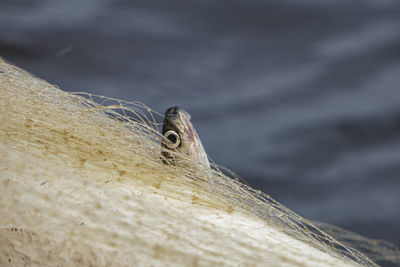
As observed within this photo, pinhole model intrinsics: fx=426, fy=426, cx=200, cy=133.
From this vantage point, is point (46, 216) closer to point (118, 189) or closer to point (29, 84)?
point (118, 189)

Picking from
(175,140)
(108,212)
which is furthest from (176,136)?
(108,212)

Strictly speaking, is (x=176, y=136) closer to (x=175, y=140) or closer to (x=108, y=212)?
(x=175, y=140)

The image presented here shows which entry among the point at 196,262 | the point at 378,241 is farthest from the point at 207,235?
the point at 378,241

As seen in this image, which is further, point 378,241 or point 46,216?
point 378,241

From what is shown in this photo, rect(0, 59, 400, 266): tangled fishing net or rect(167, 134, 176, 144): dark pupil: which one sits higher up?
rect(167, 134, 176, 144): dark pupil

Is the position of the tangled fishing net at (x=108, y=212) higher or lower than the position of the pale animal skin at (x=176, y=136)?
lower

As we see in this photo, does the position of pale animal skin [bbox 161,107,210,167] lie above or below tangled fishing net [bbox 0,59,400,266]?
above
